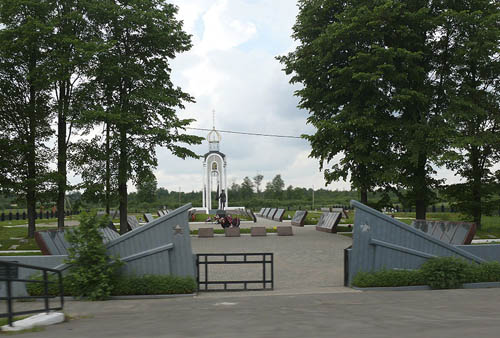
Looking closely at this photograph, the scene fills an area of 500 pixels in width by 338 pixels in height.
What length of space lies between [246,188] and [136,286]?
307 feet

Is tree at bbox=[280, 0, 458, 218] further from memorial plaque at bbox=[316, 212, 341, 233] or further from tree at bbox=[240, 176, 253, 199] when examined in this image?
tree at bbox=[240, 176, 253, 199]

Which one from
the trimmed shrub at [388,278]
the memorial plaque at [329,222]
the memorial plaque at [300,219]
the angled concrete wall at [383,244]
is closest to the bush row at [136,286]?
the trimmed shrub at [388,278]

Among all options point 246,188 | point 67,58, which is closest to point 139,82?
point 67,58

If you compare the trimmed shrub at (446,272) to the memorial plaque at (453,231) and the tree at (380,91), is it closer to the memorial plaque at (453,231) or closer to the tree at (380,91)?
the memorial plaque at (453,231)

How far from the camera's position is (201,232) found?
81.4 ft

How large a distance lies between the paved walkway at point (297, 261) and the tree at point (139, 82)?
5197 mm

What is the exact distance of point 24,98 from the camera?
25.0 meters

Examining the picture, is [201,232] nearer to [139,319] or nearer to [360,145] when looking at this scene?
[360,145]

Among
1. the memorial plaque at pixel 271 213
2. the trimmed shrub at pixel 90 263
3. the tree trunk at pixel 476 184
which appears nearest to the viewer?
the trimmed shrub at pixel 90 263

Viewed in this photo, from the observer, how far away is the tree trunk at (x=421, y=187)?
23.5 m

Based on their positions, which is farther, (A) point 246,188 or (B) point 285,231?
(A) point 246,188

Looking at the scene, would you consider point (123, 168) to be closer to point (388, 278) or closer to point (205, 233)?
point (205, 233)

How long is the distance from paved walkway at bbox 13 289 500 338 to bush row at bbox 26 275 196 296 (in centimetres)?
44

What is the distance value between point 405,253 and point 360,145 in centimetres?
1202
